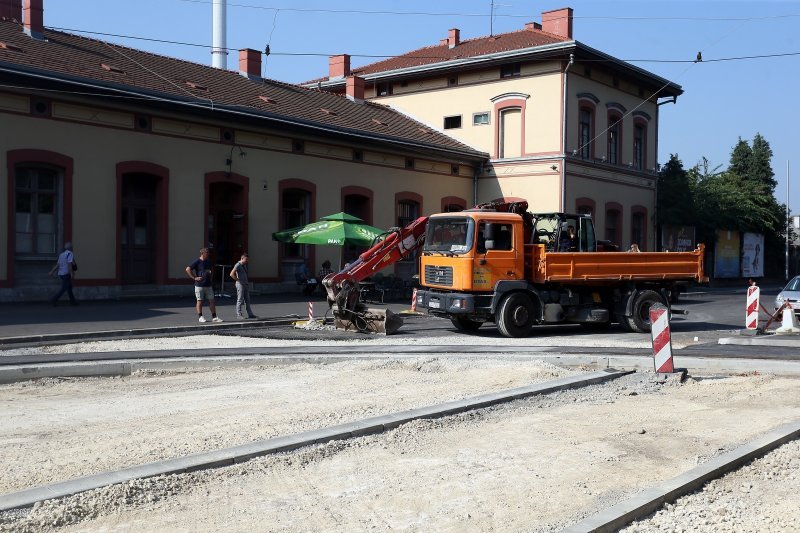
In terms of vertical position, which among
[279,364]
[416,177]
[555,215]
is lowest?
[279,364]

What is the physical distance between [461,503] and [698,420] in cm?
398

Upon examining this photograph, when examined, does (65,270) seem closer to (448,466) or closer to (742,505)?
(448,466)

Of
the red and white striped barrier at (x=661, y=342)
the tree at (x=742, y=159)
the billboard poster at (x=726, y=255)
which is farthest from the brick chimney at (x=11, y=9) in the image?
the tree at (x=742, y=159)

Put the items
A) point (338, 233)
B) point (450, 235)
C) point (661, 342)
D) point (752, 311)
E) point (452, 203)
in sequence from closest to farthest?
point (661, 342), point (450, 235), point (752, 311), point (338, 233), point (452, 203)

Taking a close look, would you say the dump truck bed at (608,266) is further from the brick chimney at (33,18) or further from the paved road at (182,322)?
the brick chimney at (33,18)

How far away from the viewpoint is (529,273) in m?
17.8

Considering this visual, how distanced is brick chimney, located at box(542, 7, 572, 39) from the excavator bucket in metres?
22.4

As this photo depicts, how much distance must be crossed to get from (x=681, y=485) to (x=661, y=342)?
5.88 m

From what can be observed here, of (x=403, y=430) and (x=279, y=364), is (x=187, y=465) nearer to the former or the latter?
(x=403, y=430)

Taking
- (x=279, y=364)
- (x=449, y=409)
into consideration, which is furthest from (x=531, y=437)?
(x=279, y=364)

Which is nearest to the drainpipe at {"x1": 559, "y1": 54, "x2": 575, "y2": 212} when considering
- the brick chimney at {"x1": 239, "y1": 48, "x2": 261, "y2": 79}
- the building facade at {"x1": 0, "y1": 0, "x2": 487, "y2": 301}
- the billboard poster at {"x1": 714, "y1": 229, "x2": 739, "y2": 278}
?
the building facade at {"x1": 0, "y1": 0, "x2": 487, "y2": 301}

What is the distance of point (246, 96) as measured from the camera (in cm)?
2773

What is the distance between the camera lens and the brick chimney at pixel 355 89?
117ft

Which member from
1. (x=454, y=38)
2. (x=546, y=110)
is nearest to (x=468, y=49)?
(x=454, y=38)
